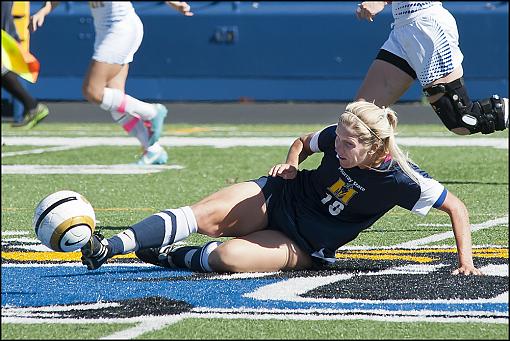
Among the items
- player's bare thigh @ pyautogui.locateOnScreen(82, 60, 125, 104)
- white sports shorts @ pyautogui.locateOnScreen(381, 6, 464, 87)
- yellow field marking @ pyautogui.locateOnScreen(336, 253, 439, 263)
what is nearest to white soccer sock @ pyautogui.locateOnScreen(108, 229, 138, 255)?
yellow field marking @ pyautogui.locateOnScreen(336, 253, 439, 263)

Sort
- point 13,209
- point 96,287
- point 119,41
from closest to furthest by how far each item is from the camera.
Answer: point 96,287, point 13,209, point 119,41

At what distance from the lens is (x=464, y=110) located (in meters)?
7.93

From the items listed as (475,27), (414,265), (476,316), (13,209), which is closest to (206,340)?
(476,316)

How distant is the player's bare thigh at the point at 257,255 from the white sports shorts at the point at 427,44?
2.03 m

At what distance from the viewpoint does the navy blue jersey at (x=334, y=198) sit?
599 centimetres

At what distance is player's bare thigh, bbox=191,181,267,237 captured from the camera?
6.19 metres

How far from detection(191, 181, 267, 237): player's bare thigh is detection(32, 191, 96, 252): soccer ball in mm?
616

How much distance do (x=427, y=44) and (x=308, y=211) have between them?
195 cm

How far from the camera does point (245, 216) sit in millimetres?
6273

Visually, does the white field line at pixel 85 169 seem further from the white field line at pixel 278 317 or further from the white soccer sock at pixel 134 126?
the white field line at pixel 278 317

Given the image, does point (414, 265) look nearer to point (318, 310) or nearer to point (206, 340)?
point (318, 310)

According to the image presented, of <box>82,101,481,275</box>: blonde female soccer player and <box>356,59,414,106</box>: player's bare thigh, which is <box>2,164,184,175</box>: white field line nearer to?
<box>356,59,414,106</box>: player's bare thigh

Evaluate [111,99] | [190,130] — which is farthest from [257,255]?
[190,130]

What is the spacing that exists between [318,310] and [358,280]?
750 mm
